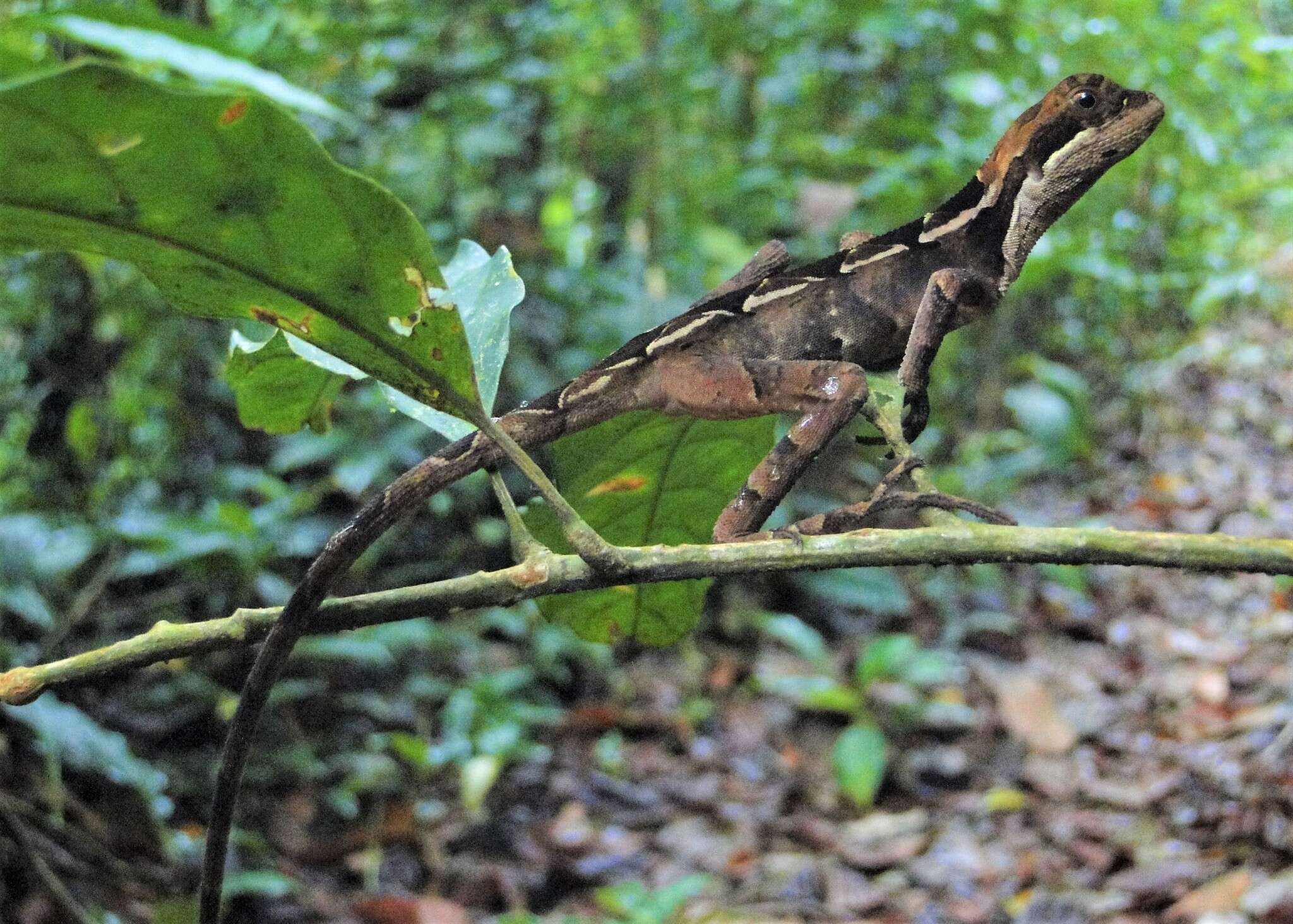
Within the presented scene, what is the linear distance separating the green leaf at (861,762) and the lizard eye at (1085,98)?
239 cm

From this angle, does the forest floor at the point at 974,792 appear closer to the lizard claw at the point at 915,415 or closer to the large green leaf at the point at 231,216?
the lizard claw at the point at 915,415

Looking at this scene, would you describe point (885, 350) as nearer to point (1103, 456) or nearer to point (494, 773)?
point (494, 773)

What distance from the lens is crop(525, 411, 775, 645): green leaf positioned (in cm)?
139

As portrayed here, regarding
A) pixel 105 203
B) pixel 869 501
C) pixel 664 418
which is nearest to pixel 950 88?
pixel 664 418

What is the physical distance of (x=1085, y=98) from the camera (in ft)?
4.43

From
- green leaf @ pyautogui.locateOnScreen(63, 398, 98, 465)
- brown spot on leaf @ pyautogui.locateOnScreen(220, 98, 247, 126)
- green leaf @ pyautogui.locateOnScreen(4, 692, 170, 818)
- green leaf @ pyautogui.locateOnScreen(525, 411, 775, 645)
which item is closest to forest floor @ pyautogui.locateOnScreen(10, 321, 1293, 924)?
green leaf @ pyautogui.locateOnScreen(4, 692, 170, 818)

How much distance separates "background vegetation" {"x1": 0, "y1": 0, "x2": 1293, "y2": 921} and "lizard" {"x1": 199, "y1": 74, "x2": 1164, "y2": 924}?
772 millimetres

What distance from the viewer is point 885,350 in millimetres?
1615

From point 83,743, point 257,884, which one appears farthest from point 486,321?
point 257,884

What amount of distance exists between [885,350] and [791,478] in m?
0.34

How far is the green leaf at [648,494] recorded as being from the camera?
1.39 m

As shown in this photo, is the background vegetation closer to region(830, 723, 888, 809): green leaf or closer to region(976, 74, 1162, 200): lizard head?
region(830, 723, 888, 809): green leaf

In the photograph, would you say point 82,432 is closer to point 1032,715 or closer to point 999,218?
point 999,218

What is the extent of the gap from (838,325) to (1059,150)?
37 cm
